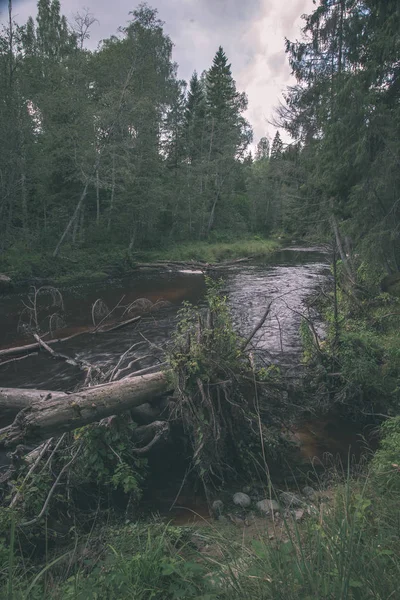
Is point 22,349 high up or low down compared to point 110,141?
down

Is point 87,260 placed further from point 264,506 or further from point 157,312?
point 264,506

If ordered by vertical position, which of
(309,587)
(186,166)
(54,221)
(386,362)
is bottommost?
(386,362)

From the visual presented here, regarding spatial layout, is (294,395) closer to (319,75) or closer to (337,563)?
(337,563)

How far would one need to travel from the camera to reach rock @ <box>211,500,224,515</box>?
4.21 metres

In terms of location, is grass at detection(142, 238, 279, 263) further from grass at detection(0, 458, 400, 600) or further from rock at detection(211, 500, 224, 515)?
grass at detection(0, 458, 400, 600)

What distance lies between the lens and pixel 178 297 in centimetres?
1653

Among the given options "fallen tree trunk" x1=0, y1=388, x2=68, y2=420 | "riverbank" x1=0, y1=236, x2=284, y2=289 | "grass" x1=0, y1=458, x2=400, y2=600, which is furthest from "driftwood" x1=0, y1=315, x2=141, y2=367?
"riverbank" x1=0, y1=236, x2=284, y2=289

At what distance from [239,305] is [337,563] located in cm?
1252

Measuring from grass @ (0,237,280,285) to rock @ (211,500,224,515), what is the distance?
17373 mm

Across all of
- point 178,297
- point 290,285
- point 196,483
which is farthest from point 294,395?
point 290,285

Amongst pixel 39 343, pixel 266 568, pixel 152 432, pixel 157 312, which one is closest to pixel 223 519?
pixel 152 432

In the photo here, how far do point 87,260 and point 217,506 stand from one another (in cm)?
2106

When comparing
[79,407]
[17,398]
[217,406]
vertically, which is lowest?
[17,398]

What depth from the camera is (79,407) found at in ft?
13.6
